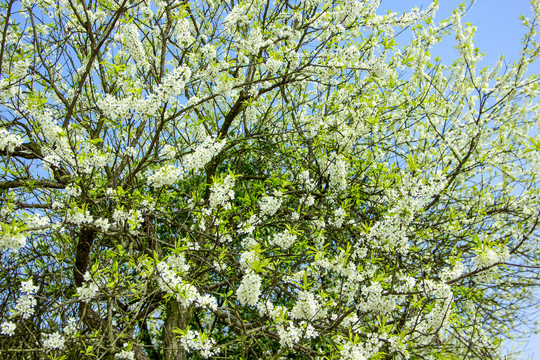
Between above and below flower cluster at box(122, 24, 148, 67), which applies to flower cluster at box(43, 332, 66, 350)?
below

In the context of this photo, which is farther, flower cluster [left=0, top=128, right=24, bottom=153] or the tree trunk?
the tree trunk

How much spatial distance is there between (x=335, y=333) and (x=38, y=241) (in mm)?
4805

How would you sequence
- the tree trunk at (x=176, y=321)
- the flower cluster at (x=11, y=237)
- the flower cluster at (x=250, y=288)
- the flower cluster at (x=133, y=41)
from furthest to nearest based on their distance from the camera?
1. the tree trunk at (x=176, y=321)
2. the flower cluster at (x=133, y=41)
3. the flower cluster at (x=250, y=288)
4. the flower cluster at (x=11, y=237)

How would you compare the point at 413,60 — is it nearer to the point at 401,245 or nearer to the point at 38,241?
the point at 401,245

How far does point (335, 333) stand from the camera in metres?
3.86

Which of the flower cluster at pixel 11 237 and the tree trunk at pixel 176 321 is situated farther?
the tree trunk at pixel 176 321

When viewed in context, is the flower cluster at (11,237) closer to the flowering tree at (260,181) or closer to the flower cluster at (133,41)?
the flowering tree at (260,181)

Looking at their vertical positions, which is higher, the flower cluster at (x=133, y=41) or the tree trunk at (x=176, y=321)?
the flower cluster at (x=133, y=41)

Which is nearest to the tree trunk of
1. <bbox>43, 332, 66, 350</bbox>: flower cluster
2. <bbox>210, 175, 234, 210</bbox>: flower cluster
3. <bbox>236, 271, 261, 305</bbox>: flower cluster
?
<bbox>43, 332, 66, 350</bbox>: flower cluster

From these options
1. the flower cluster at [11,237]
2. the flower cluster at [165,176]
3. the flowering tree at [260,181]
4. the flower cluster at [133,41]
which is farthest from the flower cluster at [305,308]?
the flower cluster at [133,41]

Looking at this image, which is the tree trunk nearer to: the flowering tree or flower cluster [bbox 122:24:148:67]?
the flowering tree

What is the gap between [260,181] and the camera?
654 centimetres

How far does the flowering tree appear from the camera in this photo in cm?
412

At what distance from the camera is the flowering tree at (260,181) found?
4121mm
